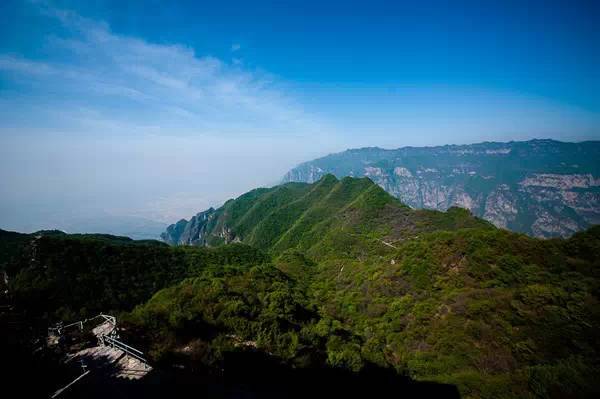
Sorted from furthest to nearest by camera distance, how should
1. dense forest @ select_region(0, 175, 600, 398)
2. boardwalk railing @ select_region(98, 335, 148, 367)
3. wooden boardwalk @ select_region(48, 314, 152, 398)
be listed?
dense forest @ select_region(0, 175, 600, 398), boardwalk railing @ select_region(98, 335, 148, 367), wooden boardwalk @ select_region(48, 314, 152, 398)

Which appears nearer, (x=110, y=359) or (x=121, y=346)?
(x=110, y=359)

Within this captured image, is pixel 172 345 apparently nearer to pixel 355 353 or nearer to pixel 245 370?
pixel 245 370

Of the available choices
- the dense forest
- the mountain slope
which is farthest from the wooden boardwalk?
the mountain slope

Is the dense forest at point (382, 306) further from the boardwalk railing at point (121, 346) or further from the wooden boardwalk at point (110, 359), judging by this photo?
the wooden boardwalk at point (110, 359)

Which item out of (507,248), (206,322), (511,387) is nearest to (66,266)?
(206,322)

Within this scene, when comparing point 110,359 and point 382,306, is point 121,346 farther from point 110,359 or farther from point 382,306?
point 382,306

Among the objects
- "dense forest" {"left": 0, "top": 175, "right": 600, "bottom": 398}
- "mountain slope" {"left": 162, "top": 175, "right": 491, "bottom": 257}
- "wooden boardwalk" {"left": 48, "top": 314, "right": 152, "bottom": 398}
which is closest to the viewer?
"wooden boardwalk" {"left": 48, "top": 314, "right": 152, "bottom": 398}

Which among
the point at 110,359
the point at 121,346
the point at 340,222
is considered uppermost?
the point at 121,346

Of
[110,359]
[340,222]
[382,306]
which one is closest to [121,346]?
[110,359]

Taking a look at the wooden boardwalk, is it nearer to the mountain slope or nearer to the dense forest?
the dense forest
